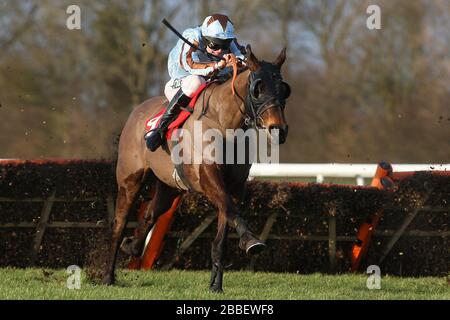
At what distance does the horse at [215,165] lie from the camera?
6546mm

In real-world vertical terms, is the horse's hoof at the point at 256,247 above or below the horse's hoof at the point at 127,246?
above

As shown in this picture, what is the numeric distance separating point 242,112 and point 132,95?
61.5 feet

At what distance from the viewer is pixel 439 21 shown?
79.0ft

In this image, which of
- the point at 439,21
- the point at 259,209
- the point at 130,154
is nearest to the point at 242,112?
the point at 130,154

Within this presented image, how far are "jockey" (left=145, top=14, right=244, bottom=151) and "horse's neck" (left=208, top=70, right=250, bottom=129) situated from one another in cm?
21

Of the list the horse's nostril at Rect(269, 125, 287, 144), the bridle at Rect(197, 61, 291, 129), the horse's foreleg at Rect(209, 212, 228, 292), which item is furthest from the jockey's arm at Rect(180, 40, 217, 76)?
Answer: the horse's foreleg at Rect(209, 212, 228, 292)

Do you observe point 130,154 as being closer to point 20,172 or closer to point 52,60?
point 20,172

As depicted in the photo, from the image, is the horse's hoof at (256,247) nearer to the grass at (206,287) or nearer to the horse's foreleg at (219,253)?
the grass at (206,287)

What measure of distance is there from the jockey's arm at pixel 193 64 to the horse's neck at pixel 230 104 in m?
0.21

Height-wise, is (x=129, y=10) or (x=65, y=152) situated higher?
(x=129, y=10)

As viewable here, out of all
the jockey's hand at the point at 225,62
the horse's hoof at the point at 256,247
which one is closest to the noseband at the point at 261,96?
the jockey's hand at the point at 225,62

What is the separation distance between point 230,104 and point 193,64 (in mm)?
591

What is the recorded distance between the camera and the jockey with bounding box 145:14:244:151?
7.25m

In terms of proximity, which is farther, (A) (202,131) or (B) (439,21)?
(B) (439,21)
